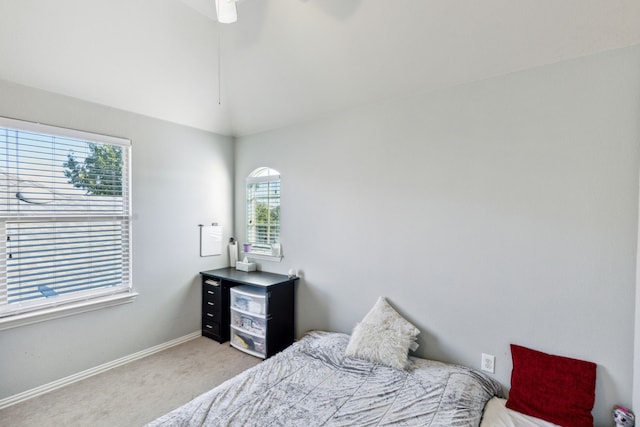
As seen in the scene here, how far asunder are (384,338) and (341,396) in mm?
600

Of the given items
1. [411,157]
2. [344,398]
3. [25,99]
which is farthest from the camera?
[411,157]

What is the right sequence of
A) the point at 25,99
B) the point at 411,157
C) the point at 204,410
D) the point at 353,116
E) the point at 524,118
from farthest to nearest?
the point at 353,116 → the point at 411,157 → the point at 25,99 → the point at 524,118 → the point at 204,410

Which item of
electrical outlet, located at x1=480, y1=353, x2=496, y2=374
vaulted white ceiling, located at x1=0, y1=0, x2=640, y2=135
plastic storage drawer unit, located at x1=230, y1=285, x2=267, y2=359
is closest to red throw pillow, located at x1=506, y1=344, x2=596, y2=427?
electrical outlet, located at x1=480, y1=353, x2=496, y2=374

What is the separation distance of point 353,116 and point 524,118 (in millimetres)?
1355

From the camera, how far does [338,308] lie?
2.84 metres

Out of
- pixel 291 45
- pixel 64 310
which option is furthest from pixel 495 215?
pixel 64 310

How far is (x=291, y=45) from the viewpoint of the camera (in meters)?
2.38

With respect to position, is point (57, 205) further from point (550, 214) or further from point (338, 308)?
point (550, 214)

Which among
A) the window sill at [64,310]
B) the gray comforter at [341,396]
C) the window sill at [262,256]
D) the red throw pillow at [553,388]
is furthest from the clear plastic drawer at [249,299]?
the red throw pillow at [553,388]

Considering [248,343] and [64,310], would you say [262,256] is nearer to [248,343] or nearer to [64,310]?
[248,343]

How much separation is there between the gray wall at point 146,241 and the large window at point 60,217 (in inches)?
4.7

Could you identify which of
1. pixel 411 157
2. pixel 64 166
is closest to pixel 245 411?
pixel 411 157

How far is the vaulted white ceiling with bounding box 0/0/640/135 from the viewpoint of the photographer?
174cm

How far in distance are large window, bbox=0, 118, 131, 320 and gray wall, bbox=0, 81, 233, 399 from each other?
0.39 feet
